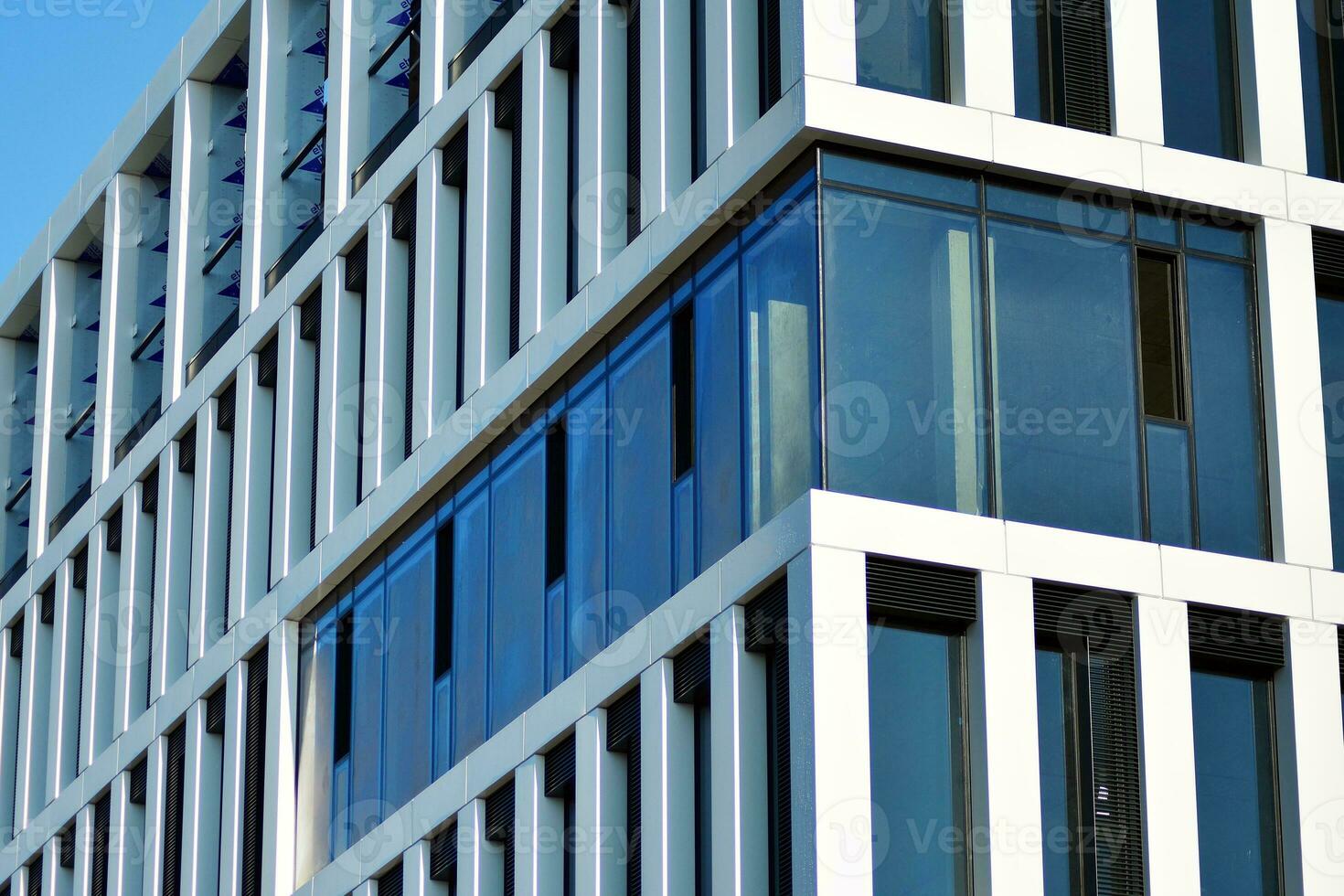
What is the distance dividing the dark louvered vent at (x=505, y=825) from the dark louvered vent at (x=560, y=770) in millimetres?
933

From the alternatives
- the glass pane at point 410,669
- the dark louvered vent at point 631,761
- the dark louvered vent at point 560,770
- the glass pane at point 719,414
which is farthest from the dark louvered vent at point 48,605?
the glass pane at point 719,414

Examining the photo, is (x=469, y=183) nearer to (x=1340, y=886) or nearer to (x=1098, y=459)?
(x=1098, y=459)

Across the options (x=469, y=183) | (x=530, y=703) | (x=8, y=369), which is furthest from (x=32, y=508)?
(x=530, y=703)

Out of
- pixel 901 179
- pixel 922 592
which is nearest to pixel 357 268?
pixel 901 179

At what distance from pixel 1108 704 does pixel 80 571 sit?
25.5 m

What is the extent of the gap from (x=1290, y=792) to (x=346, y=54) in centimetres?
1811

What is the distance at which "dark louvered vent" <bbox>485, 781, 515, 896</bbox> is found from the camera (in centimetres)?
2962

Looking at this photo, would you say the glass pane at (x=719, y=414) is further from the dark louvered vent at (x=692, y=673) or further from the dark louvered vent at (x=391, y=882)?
the dark louvered vent at (x=391, y=882)

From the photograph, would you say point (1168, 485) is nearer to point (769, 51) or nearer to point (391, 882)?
point (769, 51)

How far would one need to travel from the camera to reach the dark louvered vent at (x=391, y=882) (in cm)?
3212

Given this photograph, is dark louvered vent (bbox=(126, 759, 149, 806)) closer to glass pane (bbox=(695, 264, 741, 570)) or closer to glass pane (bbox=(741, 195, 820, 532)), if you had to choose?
glass pane (bbox=(695, 264, 741, 570))

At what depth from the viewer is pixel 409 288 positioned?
3484cm

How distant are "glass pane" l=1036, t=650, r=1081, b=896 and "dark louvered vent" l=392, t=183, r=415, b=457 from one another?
11336 mm

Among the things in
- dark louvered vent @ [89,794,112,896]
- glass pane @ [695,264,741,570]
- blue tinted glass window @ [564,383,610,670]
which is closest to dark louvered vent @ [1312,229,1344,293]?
glass pane @ [695,264,741,570]
